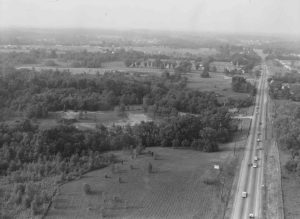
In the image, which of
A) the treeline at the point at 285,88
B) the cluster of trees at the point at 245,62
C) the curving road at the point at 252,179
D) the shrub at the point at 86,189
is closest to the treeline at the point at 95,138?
the curving road at the point at 252,179

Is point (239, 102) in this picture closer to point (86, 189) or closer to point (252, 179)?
point (252, 179)

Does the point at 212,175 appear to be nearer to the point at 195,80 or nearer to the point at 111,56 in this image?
the point at 195,80

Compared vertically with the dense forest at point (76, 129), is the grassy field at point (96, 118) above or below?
below

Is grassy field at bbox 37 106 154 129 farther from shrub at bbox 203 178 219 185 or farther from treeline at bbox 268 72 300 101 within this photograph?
treeline at bbox 268 72 300 101

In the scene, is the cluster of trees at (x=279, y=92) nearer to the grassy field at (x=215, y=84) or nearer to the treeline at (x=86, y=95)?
the grassy field at (x=215, y=84)

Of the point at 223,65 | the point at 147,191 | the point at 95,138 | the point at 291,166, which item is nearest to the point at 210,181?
the point at 147,191

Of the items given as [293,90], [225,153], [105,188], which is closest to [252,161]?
[225,153]
